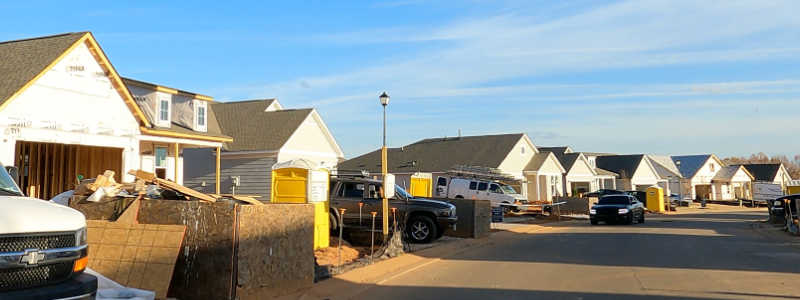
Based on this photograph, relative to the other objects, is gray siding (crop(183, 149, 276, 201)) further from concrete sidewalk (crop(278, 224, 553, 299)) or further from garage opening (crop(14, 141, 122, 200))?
concrete sidewalk (crop(278, 224, 553, 299))

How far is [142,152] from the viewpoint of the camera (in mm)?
22734

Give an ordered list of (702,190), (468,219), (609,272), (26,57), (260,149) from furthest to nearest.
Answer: (702,190)
(260,149)
(468,219)
(26,57)
(609,272)

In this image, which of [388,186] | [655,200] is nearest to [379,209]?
[388,186]

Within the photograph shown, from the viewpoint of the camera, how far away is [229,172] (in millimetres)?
30219

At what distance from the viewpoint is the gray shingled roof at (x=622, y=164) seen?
208 ft

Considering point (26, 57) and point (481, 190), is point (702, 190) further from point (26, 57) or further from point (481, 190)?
point (26, 57)

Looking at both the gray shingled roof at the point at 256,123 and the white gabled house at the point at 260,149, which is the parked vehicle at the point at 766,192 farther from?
the gray shingled roof at the point at 256,123

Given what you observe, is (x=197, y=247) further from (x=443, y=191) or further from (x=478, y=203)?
(x=443, y=191)

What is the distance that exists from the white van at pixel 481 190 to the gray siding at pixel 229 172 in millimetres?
11558

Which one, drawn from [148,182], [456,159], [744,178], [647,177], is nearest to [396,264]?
[148,182]

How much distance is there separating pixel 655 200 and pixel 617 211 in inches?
640

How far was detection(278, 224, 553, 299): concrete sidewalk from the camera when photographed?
9578mm

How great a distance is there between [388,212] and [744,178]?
72.2 m

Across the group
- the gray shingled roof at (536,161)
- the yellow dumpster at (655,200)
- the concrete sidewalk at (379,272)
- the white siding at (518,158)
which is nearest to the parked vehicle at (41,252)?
the concrete sidewalk at (379,272)
